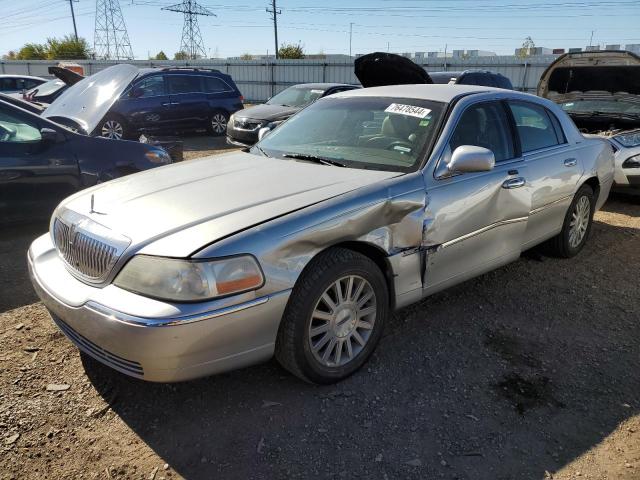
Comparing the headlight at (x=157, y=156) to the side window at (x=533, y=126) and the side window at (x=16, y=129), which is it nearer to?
the side window at (x=16, y=129)

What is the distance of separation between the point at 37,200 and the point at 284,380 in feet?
11.3

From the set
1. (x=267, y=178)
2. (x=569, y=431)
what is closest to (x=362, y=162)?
(x=267, y=178)

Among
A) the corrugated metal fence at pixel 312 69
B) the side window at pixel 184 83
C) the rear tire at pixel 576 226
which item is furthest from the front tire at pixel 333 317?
the corrugated metal fence at pixel 312 69

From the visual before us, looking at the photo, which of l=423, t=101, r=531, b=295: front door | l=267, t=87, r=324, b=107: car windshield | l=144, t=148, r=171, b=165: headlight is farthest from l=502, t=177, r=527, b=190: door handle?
l=267, t=87, r=324, b=107: car windshield

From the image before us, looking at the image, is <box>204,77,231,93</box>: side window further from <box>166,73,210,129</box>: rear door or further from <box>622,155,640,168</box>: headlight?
<box>622,155,640,168</box>: headlight

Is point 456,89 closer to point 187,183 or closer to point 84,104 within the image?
point 187,183

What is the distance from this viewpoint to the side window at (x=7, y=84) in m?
15.8

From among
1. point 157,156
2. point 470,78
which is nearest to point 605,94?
point 470,78

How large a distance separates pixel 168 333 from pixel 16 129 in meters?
3.85

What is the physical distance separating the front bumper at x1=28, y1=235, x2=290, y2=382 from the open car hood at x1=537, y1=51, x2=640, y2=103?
7.14m

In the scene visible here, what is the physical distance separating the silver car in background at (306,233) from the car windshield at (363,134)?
0.01 meters

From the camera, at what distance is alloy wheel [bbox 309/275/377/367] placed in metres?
2.75

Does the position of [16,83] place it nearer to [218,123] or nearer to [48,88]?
[48,88]

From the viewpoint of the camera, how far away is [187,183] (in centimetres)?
316
